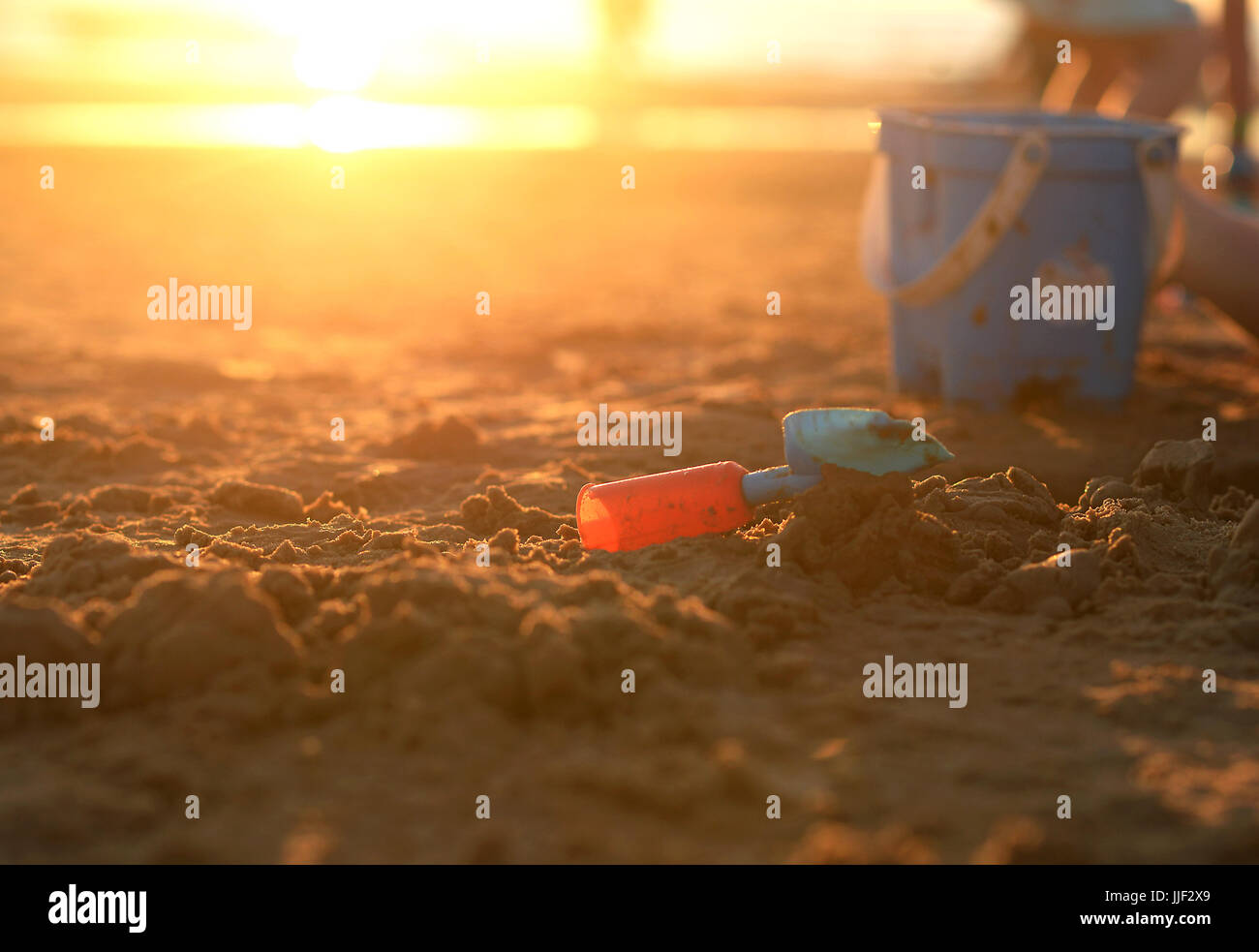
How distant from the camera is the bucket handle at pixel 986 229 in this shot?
3924 mm

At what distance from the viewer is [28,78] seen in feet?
60.1

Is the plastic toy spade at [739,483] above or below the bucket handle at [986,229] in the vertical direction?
below

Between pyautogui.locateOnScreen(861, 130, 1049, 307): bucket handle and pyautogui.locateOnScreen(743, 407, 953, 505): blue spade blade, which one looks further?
pyautogui.locateOnScreen(861, 130, 1049, 307): bucket handle

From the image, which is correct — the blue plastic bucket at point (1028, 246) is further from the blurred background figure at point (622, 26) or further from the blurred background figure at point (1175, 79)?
the blurred background figure at point (622, 26)

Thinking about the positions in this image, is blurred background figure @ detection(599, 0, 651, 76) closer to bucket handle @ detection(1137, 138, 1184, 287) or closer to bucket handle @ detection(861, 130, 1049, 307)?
bucket handle @ detection(861, 130, 1049, 307)

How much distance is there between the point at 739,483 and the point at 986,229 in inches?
64.4

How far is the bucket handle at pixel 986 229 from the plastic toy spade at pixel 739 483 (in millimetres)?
1360

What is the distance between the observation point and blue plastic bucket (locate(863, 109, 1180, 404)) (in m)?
4.02

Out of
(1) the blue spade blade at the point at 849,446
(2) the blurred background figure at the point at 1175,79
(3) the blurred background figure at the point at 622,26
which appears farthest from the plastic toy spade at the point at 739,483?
(3) the blurred background figure at the point at 622,26

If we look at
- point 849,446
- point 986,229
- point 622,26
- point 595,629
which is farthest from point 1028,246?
point 622,26

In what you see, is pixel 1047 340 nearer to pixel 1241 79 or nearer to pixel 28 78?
pixel 1241 79

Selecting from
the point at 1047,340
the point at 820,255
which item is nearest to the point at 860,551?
the point at 1047,340

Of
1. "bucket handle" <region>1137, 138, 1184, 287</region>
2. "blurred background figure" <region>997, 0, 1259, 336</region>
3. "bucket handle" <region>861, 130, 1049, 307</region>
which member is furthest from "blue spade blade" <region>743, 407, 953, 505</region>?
"blurred background figure" <region>997, 0, 1259, 336</region>

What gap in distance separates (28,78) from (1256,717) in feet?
64.7
